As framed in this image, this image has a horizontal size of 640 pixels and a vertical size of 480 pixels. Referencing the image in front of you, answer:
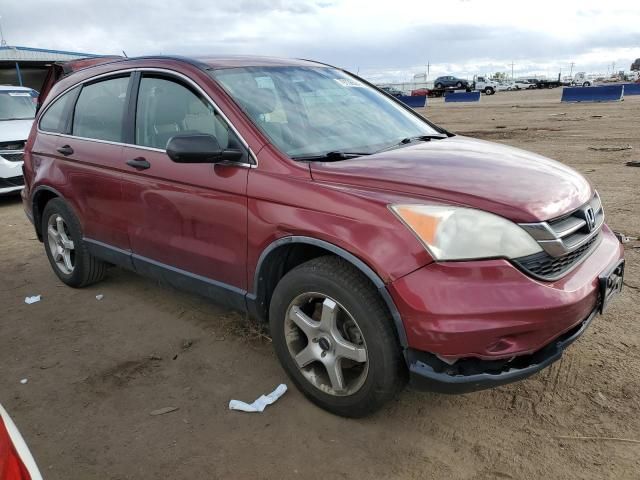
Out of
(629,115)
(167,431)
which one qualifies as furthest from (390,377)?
(629,115)

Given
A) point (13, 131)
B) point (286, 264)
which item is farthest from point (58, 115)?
point (13, 131)

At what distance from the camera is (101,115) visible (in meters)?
4.00

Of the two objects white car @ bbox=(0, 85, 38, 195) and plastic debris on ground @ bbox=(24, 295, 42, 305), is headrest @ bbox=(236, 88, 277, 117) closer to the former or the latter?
plastic debris on ground @ bbox=(24, 295, 42, 305)

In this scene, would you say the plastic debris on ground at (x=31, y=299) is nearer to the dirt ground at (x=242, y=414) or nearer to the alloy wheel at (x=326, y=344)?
the dirt ground at (x=242, y=414)

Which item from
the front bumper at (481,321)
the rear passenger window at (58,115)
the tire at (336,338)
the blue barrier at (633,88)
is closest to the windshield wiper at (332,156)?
the tire at (336,338)

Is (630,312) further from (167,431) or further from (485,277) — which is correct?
(167,431)

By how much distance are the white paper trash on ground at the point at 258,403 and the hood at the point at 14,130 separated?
7271mm

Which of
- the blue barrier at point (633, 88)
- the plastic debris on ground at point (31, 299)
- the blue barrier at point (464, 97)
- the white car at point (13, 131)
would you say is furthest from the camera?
the blue barrier at point (464, 97)

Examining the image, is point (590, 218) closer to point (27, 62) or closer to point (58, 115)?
point (58, 115)

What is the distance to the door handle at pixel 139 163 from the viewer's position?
11.3 feet

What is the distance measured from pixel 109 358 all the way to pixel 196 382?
2.37ft

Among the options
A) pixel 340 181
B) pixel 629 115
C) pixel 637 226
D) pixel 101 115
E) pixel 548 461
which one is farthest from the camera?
pixel 629 115

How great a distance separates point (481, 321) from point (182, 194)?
191 cm

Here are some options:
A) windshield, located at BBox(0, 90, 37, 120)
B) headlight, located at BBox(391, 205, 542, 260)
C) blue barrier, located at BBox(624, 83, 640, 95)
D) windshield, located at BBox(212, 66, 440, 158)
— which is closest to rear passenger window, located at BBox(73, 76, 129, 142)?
windshield, located at BBox(212, 66, 440, 158)
